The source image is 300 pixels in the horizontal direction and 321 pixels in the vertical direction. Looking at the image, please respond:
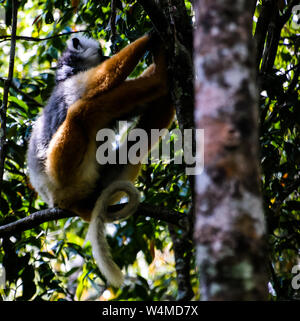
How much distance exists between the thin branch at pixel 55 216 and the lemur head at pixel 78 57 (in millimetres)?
1504

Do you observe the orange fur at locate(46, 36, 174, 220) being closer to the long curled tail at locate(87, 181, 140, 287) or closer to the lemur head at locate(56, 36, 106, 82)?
the long curled tail at locate(87, 181, 140, 287)

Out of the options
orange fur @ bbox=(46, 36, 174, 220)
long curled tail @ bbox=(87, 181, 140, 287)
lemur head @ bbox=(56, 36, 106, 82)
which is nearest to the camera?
orange fur @ bbox=(46, 36, 174, 220)

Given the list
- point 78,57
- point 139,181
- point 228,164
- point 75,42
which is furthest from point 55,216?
point 228,164

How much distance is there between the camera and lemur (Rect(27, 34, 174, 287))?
3402 mm

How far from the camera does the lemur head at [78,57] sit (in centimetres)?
454

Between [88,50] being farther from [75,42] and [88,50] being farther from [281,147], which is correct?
[281,147]

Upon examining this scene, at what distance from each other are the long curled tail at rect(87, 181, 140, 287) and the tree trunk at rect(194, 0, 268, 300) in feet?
6.67

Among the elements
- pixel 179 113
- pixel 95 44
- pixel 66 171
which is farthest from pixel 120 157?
pixel 179 113

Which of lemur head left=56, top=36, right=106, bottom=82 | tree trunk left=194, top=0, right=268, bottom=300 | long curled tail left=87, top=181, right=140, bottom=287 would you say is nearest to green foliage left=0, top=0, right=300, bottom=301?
lemur head left=56, top=36, right=106, bottom=82

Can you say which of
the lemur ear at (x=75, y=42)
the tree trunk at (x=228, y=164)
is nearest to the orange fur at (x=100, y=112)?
the lemur ear at (x=75, y=42)

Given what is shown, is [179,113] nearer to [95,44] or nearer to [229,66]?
[229,66]

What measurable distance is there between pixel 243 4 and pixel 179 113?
1074mm

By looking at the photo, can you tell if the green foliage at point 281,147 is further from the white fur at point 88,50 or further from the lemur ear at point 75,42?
the lemur ear at point 75,42

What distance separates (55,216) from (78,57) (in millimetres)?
1758
